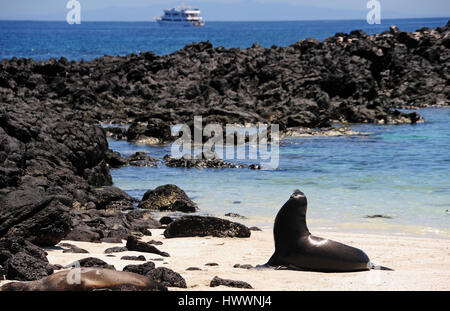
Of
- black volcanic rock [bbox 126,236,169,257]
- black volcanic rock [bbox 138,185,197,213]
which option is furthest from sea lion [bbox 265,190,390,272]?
black volcanic rock [bbox 138,185,197,213]

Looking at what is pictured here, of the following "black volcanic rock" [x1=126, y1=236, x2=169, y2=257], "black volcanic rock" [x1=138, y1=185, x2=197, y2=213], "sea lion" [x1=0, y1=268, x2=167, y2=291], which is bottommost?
"black volcanic rock" [x1=138, y1=185, x2=197, y2=213]

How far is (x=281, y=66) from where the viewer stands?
3959 cm

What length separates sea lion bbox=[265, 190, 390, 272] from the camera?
8.38m

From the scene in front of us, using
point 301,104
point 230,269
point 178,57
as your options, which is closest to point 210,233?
point 230,269

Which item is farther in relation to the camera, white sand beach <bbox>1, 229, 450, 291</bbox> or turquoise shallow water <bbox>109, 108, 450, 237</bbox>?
turquoise shallow water <bbox>109, 108, 450, 237</bbox>

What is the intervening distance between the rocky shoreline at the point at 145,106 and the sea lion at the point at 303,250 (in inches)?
98.6

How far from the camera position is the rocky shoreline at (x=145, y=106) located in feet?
33.5

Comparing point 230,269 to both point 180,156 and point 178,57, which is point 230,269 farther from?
point 178,57

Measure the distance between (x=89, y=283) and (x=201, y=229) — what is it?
4.89m

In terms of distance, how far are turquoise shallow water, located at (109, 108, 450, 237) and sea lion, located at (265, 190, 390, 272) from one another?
13.5 feet

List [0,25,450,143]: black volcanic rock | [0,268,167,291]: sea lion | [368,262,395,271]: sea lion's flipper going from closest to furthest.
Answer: [0,268,167,291]: sea lion < [368,262,395,271]: sea lion's flipper < [0,25,450,143]: black volcanic rock


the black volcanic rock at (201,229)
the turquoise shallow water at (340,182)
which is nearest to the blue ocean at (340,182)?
the turquoise shallow water at (340,182)

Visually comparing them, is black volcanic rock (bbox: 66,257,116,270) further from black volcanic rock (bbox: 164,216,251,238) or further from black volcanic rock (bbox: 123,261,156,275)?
black volcanic rock (bbox: 164,216,251,238)

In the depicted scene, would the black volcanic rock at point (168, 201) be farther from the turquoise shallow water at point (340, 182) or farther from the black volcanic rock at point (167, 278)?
the black volcanic rock at point (167, 278)
